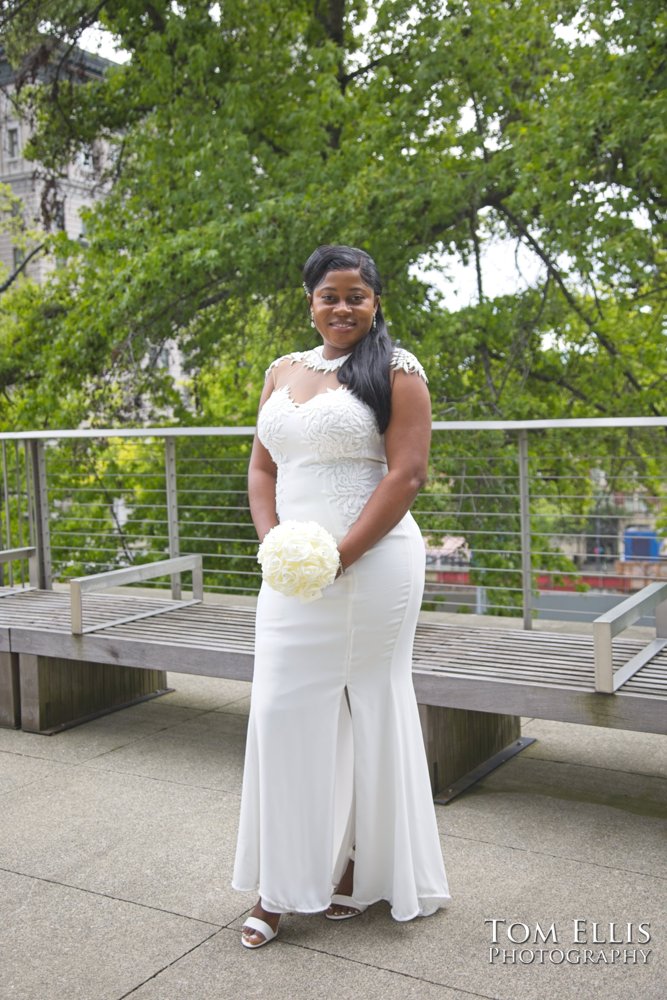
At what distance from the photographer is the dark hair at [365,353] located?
9.59 feet

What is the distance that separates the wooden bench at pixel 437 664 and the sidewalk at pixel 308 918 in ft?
0.89

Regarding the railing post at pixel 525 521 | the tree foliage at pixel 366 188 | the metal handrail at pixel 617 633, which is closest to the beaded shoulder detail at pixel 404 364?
the metal handrail at pixel 617 633

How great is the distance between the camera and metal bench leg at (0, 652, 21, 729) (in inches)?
203

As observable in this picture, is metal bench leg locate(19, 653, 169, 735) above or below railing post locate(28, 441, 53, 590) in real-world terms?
below

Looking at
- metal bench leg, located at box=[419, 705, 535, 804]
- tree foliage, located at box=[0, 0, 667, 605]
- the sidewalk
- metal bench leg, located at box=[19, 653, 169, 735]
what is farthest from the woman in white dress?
tree foliage, located at box=[0, 0, 667, 605]

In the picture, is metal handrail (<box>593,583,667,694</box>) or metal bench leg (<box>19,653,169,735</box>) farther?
metal bench leg (<box>19,653,169,735</box>)

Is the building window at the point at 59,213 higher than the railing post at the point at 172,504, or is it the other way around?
the building window at the point at 59,213

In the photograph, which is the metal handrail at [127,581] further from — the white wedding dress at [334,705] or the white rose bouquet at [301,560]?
the white rose bouquet at [301,560]

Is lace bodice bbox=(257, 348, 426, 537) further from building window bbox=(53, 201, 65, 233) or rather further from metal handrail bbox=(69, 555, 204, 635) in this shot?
building window bbox=(53, 201, 65, 233)

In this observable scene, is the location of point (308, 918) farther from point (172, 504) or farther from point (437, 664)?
point (172, 504)

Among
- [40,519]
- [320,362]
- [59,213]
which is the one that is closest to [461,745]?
[320,362]

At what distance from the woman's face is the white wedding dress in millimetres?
127

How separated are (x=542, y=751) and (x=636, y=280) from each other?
7079 millimetres

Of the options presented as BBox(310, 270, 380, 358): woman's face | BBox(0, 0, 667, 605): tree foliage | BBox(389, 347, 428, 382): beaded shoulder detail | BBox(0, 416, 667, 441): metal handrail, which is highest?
BBox(0, 0, 667, 605): tree foliage
